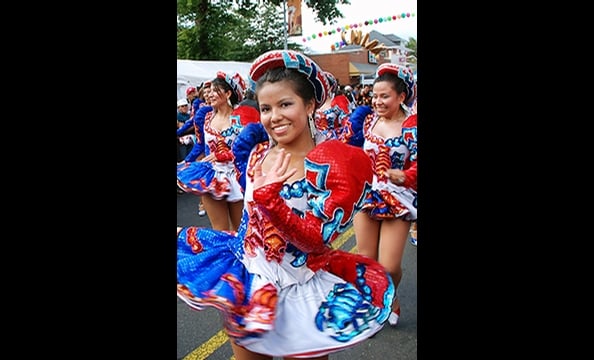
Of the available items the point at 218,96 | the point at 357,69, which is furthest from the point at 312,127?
the point at 357,69

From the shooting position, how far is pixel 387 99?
3545 millimetres

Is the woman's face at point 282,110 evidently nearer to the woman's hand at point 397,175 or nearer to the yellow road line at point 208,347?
the woman's hand at point 397,175

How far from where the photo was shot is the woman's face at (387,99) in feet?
11.6

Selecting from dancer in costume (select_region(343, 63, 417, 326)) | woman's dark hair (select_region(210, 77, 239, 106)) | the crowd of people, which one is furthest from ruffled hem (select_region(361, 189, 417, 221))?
woman's dark hair (select_region(210, 77, 239, 106))

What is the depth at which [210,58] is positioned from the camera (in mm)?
15594

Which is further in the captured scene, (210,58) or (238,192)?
(210,58)

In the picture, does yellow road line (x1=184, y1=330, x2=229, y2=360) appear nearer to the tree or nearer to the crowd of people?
the crowd of people

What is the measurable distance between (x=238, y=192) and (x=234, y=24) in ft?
35.3

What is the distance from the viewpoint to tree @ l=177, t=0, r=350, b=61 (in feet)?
37.6

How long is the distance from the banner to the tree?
0.41 metres

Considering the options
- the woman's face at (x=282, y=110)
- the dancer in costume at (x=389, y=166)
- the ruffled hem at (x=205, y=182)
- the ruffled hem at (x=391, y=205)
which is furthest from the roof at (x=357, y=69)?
the woman's face at (x=282, y=110)

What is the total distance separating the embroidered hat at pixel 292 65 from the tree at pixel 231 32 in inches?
302
